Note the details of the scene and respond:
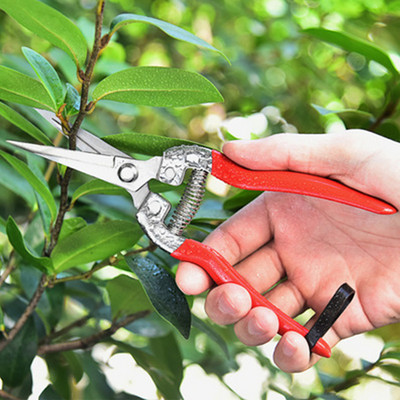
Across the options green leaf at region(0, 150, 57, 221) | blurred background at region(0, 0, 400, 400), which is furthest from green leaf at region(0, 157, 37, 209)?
green leaf at region(0, 150, 57, 221)

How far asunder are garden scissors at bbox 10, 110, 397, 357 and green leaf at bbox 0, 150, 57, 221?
0.07 meters

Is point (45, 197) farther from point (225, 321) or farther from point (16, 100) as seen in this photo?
point (225, 321)

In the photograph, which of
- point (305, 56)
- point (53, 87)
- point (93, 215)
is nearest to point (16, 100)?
point (53, 87)

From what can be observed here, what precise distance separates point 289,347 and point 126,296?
26 centimetres

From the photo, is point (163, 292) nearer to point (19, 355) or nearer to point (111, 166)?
point (111, 166)

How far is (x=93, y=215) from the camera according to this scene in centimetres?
91

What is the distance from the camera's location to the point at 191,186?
0.68m

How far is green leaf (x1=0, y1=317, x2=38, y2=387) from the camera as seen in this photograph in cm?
76

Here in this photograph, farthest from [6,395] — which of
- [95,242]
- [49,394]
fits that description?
[95,242]

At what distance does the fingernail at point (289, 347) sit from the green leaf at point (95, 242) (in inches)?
9.5

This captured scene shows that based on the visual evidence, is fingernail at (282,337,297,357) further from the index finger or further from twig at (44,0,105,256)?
twig at (44,0,105,256)

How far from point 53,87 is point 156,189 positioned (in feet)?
0.62

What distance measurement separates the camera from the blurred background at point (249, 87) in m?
1.03

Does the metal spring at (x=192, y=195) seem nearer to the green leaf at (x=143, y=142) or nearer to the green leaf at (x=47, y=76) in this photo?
the green leaf at (x=143, y=142)
